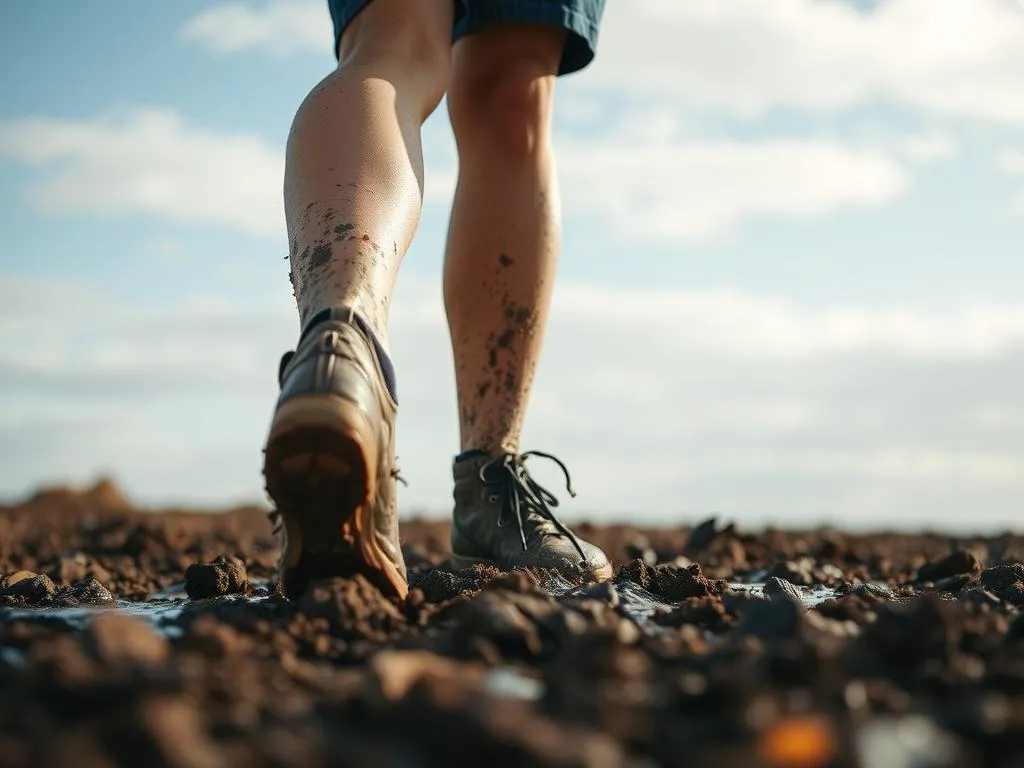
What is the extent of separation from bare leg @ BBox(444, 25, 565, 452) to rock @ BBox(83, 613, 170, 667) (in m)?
1.75

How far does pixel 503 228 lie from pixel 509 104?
330mm

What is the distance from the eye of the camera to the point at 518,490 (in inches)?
117

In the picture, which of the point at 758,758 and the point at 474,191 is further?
the point at 474,191

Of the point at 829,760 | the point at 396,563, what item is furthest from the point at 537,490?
the point at 829,760

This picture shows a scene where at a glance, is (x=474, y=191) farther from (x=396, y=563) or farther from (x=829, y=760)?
(x=829, y=760)

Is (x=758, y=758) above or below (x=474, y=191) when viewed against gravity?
below

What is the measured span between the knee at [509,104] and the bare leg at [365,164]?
0.64m

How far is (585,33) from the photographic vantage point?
3006 mm

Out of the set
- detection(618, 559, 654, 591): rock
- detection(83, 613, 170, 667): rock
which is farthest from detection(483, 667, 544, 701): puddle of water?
detection(618, 559, 654, 591): rock

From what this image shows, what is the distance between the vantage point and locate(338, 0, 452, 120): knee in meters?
2.28

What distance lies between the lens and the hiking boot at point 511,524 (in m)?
2.83

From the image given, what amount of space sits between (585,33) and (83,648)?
2.24 m

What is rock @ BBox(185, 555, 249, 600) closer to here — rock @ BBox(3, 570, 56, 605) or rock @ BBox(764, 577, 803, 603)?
rock @ BBox(3, 570, 56, 605)

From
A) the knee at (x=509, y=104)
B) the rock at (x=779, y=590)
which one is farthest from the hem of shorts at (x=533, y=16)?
the rock at (x=779, y=590)
